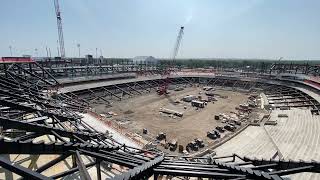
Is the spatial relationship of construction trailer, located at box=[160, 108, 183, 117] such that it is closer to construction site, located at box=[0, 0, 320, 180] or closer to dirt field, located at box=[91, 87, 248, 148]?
construction site, located at box=[0, 0, 320, 180]

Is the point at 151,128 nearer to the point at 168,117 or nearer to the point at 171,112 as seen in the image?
the point at 168,117

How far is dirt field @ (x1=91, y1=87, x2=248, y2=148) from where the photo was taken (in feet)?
122

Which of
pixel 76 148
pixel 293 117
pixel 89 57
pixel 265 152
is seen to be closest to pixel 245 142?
pixel 265 152

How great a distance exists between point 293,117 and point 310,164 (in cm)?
3841

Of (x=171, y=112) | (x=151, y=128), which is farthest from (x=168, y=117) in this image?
(x=151, y=128)

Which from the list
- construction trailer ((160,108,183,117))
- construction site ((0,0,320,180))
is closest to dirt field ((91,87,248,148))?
construction site ((0,0,320,180))

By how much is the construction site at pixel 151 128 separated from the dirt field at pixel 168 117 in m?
0.22

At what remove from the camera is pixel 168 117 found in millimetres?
45750

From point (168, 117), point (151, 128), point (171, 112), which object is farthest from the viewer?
point (171, 112)

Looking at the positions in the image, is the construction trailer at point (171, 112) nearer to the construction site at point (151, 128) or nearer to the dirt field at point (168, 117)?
the construction site at point (151, 128)

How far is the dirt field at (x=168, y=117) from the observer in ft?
122

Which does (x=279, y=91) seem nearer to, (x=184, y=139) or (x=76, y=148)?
(x=184, y=139)

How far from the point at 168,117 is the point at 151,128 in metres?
7.98

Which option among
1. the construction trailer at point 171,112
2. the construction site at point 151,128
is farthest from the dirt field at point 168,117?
the construction trailer at point 171,112
